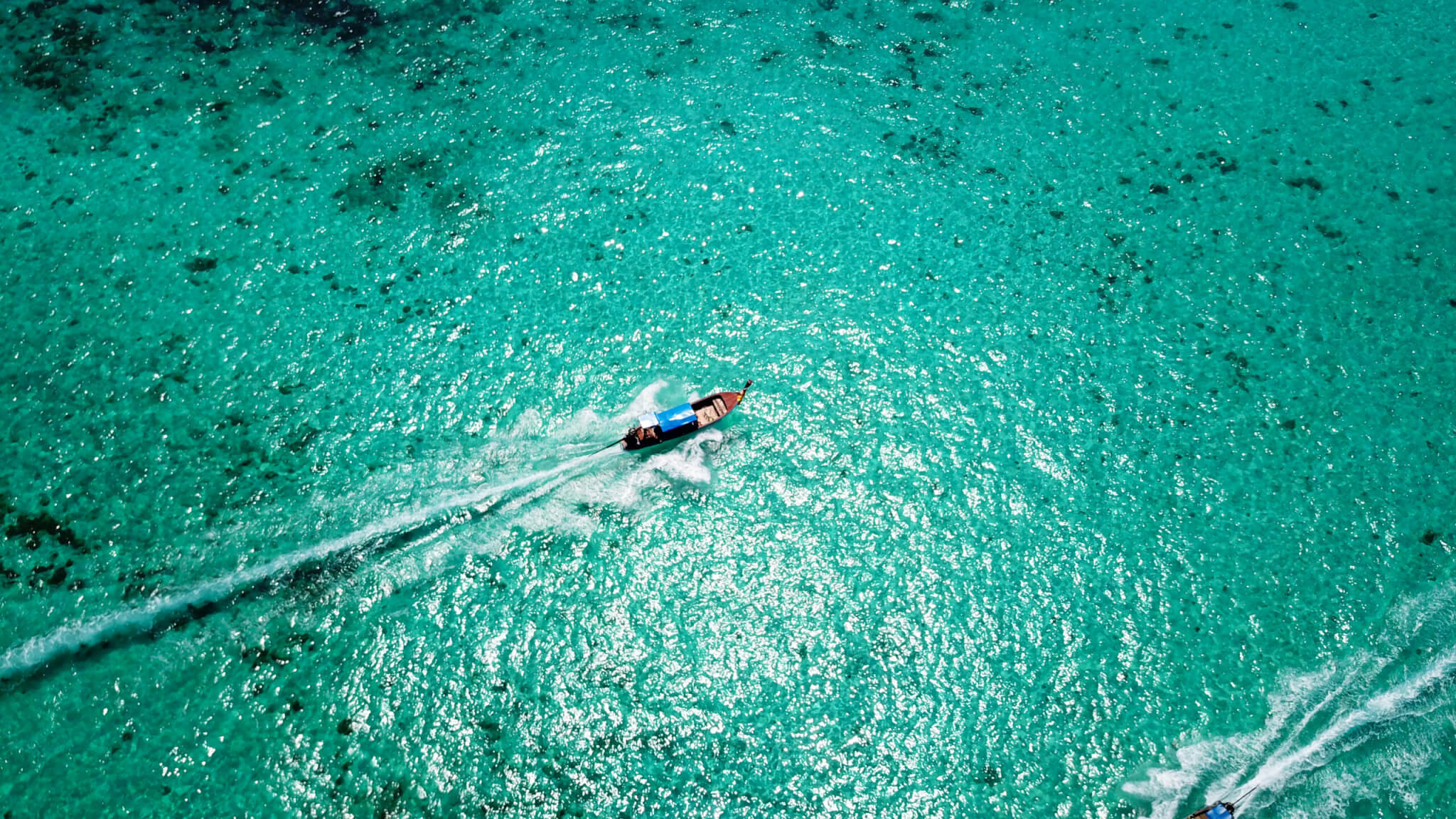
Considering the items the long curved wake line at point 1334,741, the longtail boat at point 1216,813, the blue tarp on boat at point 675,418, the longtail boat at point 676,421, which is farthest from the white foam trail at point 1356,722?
the blue tarp on boat at point 675,418

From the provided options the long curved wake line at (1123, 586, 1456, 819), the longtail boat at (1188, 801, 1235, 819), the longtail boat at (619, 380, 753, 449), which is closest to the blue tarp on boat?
the longtail boat at (619, 380, 753, 449)

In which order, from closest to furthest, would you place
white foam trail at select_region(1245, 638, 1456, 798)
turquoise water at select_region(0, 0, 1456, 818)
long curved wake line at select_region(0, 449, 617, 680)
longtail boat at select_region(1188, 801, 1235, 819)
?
longtail boat at select_region(1188, 801, 1235, 819)
white foam trail at select_region(1245, 638, 1456, 798)
turquoise water at select_region(0, 0, 1456, 818)
long curved wake line at select_region(0, 449, 617, 680)

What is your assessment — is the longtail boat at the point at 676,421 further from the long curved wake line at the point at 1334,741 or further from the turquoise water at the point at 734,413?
the long curved wake line at the point at 1334,741

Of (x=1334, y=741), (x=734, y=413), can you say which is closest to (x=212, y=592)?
(x=734, y=413)

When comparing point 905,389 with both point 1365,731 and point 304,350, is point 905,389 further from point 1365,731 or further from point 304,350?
Answer: point 304,350

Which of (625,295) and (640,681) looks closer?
(640,681)

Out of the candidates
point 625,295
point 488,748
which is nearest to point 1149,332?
point 625,295

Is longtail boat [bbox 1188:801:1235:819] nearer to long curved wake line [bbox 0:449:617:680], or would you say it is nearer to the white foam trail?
the white foam trail
